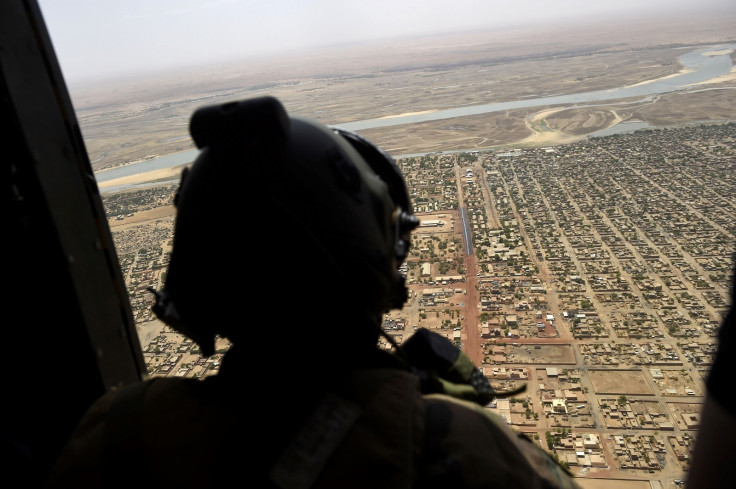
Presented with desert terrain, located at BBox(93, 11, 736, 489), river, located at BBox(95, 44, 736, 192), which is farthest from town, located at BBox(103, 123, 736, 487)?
river, located at BBox(95, 44, 736, 192)

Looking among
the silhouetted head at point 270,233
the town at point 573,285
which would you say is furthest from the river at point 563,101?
the silhouetted head at point 270,233

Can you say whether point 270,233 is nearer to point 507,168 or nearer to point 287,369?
point 287,369

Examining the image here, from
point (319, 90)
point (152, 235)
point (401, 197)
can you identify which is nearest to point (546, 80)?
point (319, 90)

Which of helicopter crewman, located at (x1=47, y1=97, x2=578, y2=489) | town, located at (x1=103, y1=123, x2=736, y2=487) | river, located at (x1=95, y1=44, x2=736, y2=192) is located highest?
helicopter crewman, located at (x1=47, y1=97, x2=578, y2=489)

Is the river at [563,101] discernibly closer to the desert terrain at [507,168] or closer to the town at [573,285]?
the desert terrain at [507,168]

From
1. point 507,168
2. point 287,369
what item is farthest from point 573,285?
point 287,369

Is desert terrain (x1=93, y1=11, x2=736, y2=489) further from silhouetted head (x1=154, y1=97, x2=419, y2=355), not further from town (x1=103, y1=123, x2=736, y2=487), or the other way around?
silhouetted head (x1=154, y1=97, x2=419, y2=355)
